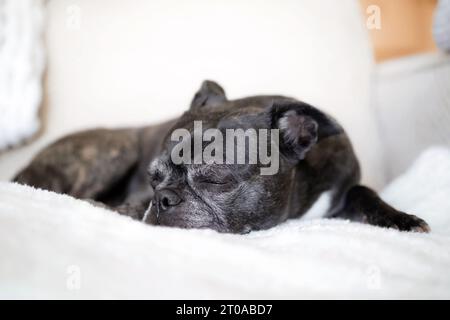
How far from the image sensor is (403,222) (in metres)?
1.42

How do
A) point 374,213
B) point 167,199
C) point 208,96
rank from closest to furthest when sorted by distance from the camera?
point 167,199 < point 374,213 < point 208,96

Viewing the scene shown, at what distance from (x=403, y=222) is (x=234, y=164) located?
594 millimetres

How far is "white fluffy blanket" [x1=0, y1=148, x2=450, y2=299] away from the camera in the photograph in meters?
0.81

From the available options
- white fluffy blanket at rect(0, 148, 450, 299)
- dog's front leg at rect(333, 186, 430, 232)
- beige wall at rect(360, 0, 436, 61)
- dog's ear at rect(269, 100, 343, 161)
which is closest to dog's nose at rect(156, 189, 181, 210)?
white fluffy blanket at rect(0, 148, 450, 299)

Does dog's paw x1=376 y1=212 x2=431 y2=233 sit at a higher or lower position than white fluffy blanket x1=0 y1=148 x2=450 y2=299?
lower

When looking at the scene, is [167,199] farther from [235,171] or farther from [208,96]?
[208,96]

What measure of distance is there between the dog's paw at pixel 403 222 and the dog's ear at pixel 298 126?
1.16ft

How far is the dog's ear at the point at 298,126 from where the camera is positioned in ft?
5.11

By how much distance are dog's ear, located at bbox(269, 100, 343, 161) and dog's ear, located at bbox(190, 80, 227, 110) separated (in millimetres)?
292

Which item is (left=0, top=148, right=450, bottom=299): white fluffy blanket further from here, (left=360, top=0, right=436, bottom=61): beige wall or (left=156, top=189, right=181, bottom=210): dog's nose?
(left=360, top=0, right=436, bottom=61): beige wall

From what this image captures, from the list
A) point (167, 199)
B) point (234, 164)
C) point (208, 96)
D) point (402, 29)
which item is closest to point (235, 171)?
point (234, 164)

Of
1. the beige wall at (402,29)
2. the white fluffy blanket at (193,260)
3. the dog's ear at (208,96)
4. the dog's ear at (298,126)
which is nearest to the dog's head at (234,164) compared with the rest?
the dog's ear at (298,126)

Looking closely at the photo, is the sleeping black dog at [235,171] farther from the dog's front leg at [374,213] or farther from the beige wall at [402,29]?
the beige wall at [402,29]

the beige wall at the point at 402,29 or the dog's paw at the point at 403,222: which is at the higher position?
the beige wall at the point at 402,29
